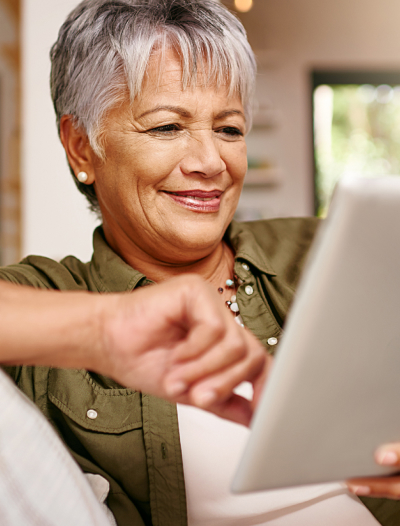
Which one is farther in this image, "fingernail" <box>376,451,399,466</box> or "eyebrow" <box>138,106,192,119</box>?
"eyebrow" <box>138,106,192,119</box>

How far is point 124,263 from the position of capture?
3.76ft

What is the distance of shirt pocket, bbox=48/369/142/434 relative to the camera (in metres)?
0.93

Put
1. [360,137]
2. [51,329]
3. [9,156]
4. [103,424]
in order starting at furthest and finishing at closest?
[360,137] → [9,156] → [103,424] → [51,329]

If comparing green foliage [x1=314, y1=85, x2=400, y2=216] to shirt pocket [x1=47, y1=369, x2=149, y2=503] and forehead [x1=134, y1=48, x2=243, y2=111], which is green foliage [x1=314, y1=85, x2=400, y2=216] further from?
shirt pocket [x1=47, y1=369, x2=149, y2=503]

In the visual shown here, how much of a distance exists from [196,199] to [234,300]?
25 centimetres

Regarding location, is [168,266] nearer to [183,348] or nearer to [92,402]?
[92,402]

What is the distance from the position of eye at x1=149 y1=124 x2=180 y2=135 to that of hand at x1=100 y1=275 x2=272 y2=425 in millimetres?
578

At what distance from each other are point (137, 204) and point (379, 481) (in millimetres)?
712

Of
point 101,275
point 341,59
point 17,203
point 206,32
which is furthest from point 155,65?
point 341,59

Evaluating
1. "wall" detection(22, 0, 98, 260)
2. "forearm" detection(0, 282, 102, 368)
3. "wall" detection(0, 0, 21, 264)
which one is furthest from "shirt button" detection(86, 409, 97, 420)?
"wall" detection(0, 0, 21, 264)

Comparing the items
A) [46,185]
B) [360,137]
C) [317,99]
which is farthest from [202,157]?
[360,137]

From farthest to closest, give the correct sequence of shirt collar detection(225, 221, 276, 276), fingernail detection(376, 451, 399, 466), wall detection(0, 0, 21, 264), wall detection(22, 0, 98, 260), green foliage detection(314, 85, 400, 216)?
green foliage detection(314, 85, 400, 216), wall detection(0, 0, 21, 264), wall detection(22, 0, 98, 260), shirt collar detection(225, 221, 276, 276), fingernail detection(376, 451, 399, 466)

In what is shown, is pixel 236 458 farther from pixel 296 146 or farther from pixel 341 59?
pixel 341 59

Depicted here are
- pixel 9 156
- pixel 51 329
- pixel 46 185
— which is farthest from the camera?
pixel 9 156
